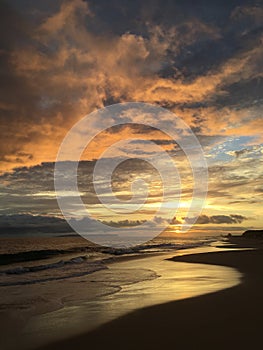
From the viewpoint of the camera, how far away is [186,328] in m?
7.63

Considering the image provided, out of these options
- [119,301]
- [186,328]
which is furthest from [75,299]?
[186,328]

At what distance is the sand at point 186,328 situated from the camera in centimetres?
660

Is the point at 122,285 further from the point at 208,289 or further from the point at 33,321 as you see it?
the point at 33,321

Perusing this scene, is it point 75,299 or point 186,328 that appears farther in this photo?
point 75,299

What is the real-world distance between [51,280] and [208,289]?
852 cm

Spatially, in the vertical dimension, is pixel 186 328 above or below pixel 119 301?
below

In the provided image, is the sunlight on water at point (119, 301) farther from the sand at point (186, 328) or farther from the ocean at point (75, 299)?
the sand at point (186, 328)

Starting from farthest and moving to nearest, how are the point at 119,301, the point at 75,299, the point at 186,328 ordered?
the point at 75,299, the point at 119,301, the point at 186,328

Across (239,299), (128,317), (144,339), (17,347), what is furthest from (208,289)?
(17,347)

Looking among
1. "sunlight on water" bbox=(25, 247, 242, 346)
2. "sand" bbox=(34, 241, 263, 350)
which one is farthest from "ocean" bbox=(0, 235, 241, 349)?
"sand" bbox=(34, 241, 263, 350)

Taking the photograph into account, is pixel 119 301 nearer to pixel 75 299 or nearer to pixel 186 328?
pixel 75 299

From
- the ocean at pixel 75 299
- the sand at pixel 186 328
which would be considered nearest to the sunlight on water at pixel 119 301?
the ocean at pixel 75 299

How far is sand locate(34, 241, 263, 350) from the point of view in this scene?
6.60m

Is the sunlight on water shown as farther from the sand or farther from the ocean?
the sand
